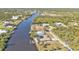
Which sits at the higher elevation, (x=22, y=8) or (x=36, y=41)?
(x=22, y=8)

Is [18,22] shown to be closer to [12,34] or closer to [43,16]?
[12,34]

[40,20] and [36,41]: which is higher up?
[40,20]

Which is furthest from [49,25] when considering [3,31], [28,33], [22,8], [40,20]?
[3,31]

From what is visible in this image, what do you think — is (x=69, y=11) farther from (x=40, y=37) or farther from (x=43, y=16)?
(x=40, y=37)

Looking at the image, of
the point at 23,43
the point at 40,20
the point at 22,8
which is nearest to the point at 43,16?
the point at 40,20

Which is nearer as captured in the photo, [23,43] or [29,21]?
Answer: [23,43]

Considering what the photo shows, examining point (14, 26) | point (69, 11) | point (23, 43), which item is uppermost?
point (69, 11)
